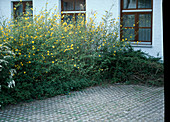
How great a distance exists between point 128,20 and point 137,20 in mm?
356

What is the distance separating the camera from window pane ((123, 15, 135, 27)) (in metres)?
9.66

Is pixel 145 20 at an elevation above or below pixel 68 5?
below

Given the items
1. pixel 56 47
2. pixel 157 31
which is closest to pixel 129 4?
pixel 157 31

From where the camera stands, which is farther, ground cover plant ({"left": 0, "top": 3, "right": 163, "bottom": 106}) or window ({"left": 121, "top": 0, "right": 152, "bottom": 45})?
window ({"left": 121, "top": 0, "right": 152, "bottom": 45})

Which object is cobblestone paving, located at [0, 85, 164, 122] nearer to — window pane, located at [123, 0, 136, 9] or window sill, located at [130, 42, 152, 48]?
window sill, located at [130, 42, 152, 48]

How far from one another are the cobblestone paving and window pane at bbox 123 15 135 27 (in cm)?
345

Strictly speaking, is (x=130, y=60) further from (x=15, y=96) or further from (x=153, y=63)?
(x=15, y=96)

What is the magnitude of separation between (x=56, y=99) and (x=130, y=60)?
308cm

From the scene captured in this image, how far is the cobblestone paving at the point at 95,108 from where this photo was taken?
4934mm

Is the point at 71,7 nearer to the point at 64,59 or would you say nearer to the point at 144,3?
the point at 144,3

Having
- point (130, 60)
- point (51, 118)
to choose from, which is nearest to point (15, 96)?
point (51, 118)

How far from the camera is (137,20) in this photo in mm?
9594

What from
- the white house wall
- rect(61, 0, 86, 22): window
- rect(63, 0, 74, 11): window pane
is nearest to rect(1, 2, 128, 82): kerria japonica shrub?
the white house wall

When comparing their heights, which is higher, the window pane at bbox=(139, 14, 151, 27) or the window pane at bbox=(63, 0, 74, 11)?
the window pane at bbox=(63, 0, 74, 11)
